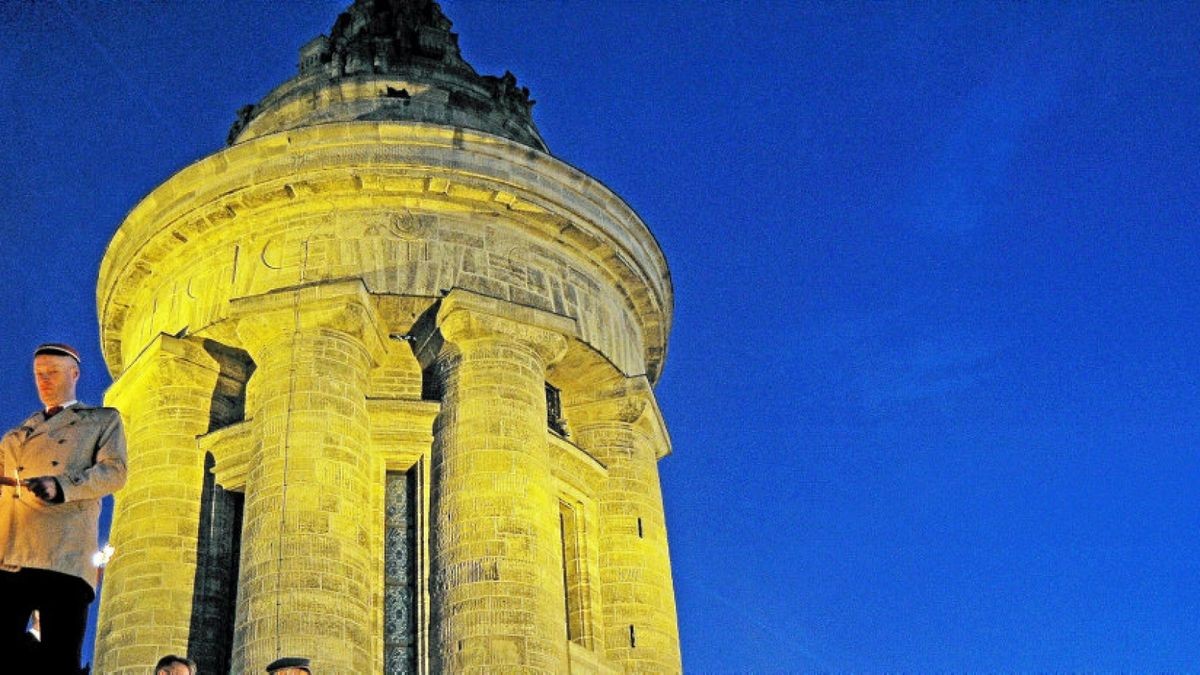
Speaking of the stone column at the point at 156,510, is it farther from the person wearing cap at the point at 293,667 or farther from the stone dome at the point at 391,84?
the person wearing cap at the point at 293,667

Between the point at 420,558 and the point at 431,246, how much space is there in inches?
193

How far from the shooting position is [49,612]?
6.18 meters

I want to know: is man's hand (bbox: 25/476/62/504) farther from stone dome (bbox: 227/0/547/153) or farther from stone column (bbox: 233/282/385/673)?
stone dome (bbox: 227/0/547/153)

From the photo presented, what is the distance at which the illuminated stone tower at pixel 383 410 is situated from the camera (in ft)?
59.3

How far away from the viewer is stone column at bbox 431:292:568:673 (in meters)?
17.9

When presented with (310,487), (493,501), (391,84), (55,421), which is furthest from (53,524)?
(391,84)

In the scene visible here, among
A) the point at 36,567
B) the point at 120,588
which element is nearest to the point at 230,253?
the point at 120,588

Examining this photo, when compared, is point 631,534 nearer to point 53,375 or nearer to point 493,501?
point 493,501

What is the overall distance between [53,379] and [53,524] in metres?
0.92

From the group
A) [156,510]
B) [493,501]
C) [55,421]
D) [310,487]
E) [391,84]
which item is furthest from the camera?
[391,84]

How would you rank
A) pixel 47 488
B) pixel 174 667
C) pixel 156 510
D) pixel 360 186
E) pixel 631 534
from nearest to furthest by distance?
pixel 47 488 < pixel 174 667 < pixel 156 510 < pixel 360 186 < pixel 631 534

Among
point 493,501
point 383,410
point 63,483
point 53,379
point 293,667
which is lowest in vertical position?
point 293,667

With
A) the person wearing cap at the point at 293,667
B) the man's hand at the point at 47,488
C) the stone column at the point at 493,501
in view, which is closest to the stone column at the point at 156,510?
the stone column at the point at 493,501

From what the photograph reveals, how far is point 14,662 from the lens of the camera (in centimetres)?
580
